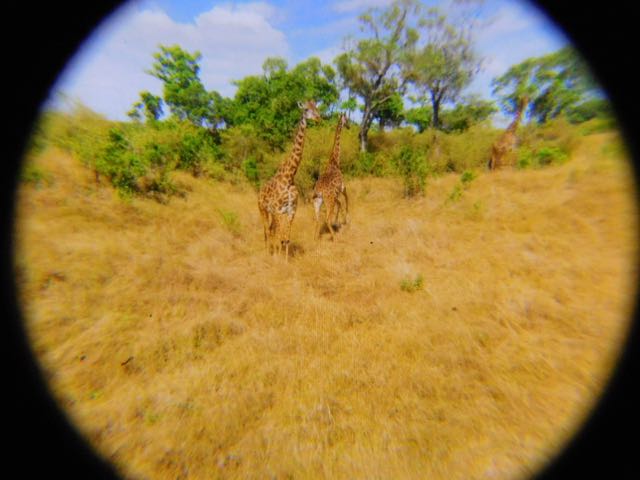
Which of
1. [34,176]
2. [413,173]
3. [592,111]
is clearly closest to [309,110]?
[413,173]

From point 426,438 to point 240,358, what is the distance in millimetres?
1901

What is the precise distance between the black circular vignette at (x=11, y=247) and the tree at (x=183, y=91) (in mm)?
18116

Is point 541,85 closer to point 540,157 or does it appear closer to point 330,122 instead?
point 540,157

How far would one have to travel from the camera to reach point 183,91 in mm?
19281

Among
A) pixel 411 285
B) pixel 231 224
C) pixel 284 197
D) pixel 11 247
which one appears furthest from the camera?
pixel 231 224

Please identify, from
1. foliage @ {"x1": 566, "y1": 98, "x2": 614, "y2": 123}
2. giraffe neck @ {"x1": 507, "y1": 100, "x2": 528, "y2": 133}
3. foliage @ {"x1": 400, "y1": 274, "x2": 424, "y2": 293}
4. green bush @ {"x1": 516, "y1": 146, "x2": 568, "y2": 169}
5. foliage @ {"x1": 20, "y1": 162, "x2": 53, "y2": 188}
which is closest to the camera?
foliage @ {"x1": 400, "y1": 274, "x2": 424, "y2": 293}

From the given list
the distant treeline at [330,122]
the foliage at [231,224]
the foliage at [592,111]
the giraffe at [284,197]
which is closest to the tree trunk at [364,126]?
the distant treeline at [330,122]

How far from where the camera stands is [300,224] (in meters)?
7.10

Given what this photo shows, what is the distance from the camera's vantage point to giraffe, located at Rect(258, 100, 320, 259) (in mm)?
5180

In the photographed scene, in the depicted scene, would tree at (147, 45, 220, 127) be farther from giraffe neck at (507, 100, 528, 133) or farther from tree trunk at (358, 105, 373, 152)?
giraffe neck at (507, 100, 528, 133)

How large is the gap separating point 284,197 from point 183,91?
21159mm

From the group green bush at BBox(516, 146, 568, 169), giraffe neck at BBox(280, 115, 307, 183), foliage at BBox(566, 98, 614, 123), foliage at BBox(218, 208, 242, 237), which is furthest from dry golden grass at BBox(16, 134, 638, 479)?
green bush at BBox(516, 146, 568, 169)

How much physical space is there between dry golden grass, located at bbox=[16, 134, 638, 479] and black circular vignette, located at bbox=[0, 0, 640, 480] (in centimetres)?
13

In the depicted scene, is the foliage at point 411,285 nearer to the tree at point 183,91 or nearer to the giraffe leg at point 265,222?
the giraffe leg at point 265,222
